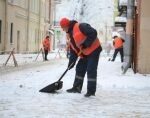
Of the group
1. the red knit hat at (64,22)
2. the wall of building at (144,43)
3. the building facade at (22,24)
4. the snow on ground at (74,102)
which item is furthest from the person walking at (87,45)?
the building facade at (22,24)

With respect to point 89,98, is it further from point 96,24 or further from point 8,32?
point 96,24

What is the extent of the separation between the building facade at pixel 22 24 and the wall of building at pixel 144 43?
78.5 ft

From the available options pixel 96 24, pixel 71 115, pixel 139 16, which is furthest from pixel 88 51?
pixel 96 24

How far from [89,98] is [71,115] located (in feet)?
8.78

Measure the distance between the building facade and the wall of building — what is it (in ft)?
78.5

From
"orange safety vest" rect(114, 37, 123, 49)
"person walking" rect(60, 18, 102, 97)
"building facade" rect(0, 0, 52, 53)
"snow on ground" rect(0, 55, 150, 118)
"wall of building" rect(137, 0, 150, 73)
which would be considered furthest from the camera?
"building facade" rect(0, 0, 52, 53)

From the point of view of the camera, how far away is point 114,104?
425 inches

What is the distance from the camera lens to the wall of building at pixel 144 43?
1917 centimetres

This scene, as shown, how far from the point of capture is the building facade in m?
44.4

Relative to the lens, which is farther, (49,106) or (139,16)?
(139,16)

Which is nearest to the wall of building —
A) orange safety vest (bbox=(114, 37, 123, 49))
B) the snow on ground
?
the snow on ground

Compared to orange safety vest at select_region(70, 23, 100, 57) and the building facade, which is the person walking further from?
the building facade

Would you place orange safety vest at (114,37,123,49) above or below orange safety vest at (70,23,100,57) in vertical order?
below

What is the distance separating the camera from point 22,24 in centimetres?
5316
